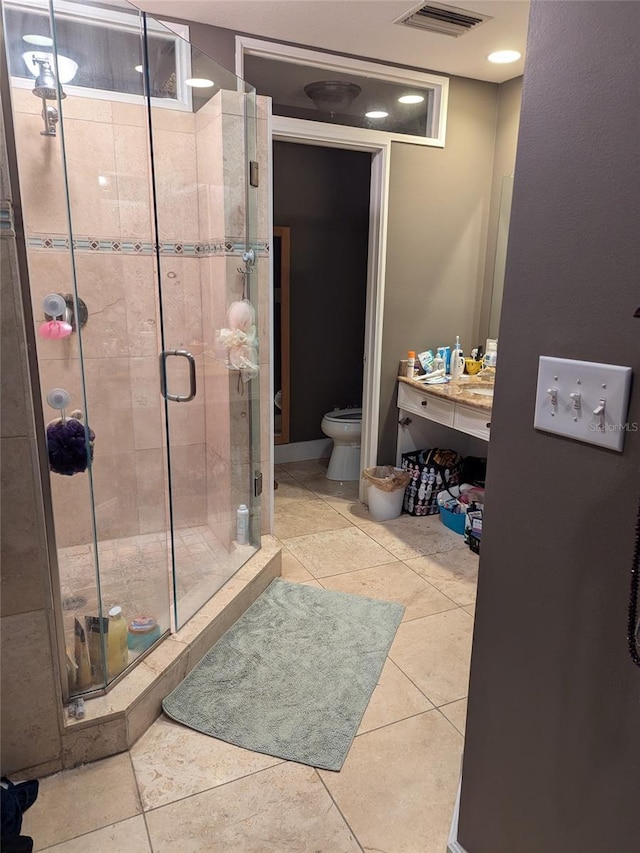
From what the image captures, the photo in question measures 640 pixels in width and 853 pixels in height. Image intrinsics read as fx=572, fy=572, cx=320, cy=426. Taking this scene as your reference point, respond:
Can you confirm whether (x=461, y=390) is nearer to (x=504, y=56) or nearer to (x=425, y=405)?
(x=425, y=405)

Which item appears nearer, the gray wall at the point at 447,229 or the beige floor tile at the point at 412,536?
the beige floor tile at the point at 412,536

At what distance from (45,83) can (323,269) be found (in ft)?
8.31

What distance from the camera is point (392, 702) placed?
1972 mm

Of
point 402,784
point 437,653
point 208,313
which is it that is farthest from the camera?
point 208,313

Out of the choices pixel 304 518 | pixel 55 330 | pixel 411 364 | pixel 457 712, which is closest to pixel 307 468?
pixel 304 518

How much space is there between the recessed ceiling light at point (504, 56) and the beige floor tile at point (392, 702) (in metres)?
3.02

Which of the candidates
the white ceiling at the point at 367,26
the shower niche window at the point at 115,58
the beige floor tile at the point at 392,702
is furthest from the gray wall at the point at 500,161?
the beige floor tile at the point at 392,702

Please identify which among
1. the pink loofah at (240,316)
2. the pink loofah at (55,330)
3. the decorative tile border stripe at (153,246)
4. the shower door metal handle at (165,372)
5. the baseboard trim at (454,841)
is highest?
the decorative tile border stripe at (153,246)

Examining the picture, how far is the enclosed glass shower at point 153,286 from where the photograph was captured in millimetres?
2270

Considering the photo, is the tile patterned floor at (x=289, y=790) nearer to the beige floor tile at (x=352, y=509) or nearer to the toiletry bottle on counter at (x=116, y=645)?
the toiletry bottle on counter at (x=116, y=645)

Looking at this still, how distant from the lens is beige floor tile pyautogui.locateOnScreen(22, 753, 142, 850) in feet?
4.90

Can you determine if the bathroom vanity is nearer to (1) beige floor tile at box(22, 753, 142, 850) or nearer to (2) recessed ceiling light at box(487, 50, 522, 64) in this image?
(2) recessed ceiling light at box(487, 50, 522, 64)

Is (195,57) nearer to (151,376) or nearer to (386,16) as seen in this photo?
(386,16)

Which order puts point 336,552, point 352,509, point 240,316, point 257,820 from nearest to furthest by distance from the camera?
point 257,820 < point 240,316 < point 336,552 < point 352,509
